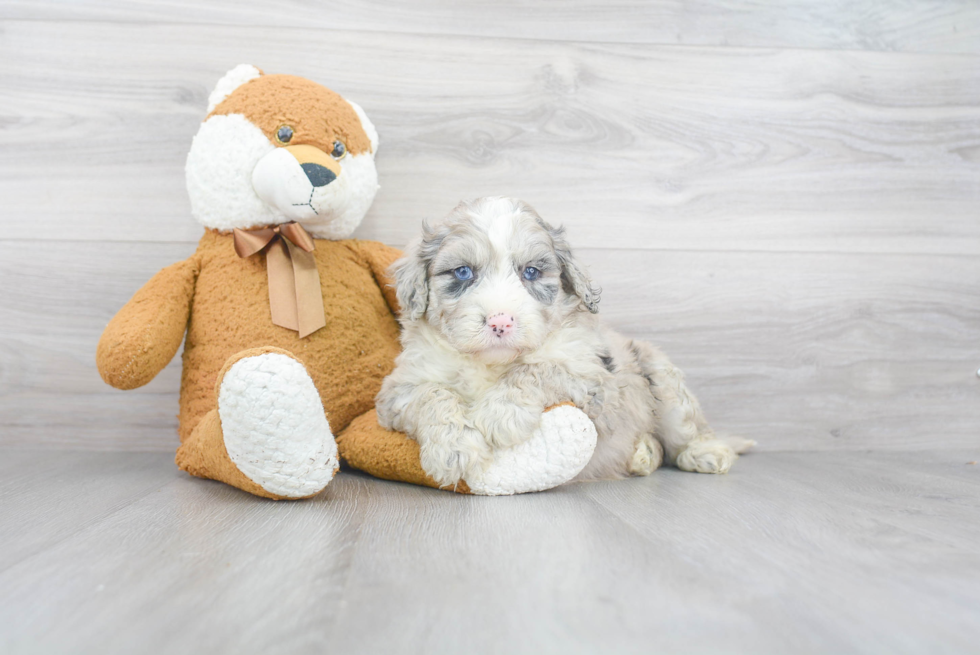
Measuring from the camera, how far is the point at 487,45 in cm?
210

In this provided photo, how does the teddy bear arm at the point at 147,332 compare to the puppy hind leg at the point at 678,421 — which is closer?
the teddy bear arm at the point at 147,332

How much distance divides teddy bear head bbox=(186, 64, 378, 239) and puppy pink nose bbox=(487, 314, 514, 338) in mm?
556

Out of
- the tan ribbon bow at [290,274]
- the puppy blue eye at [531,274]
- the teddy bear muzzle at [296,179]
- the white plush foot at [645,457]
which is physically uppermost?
the teddy bear muzzle at [296,179]

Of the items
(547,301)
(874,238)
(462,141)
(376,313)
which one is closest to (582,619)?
(547,301)

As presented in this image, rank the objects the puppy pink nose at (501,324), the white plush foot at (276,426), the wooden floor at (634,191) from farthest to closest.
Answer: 1. the wooden floor at (634,191)
2. the puppy pink nose at (501,324)
3. the white plush foot at (276,426)

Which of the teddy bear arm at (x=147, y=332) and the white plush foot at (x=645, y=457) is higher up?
the teddy bear arm at (x=147, y=332)

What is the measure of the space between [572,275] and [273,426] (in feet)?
2.37

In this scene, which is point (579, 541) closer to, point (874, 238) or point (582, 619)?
point (582, 619)

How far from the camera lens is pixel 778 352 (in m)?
2.21

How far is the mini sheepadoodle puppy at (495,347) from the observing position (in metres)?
1.38

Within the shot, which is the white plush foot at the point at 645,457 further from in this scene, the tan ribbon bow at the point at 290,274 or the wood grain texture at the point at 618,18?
the wood grain texture at the point at 618,18

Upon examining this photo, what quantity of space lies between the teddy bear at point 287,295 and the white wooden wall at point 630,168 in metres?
0.36

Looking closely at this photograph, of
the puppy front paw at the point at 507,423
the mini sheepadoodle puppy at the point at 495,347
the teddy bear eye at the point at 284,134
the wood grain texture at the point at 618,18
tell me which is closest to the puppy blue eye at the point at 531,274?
the mini sheepadoodle puppy at the point at 495,347

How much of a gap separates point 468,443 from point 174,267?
36.2 inches
